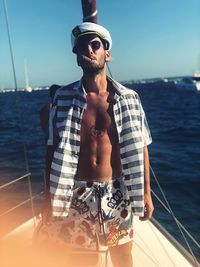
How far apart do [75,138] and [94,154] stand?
20cm

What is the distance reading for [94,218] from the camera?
2568 mm

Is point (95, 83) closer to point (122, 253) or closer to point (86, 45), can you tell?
point (86, 45)

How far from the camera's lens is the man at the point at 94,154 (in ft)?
7.99

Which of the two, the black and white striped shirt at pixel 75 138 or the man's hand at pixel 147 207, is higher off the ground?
the black and white striped shirt at pixel 75 138

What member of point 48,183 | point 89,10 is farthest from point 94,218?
point 89,10

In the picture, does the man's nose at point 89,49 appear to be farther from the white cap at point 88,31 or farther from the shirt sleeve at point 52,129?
the shirt sleeve at point 52,129

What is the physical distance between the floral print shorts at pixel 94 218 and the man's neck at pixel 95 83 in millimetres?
671

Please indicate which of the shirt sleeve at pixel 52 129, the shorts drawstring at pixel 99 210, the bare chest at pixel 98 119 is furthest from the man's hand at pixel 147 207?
the shirt sleeve at pixel 52 129

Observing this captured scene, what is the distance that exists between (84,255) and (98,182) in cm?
59

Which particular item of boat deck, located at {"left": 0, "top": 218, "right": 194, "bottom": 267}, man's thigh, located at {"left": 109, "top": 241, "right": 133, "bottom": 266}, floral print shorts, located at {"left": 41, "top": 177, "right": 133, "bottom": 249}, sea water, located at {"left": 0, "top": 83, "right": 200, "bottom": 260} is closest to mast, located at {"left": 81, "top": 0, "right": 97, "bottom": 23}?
sea water, located at {"left": 0, "top": 83, "right": 200, "bottom": 260}

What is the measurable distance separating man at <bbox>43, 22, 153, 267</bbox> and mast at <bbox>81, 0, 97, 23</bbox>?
31 cm

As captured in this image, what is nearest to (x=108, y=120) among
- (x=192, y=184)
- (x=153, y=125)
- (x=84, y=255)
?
(x=84, y=255)

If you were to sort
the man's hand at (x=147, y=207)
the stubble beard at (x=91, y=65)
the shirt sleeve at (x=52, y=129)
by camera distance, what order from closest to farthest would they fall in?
the stubble beard at (x=91, y=65) < the shirt sleeve at (x=52, y=129) < the man's hand at (x=147, y=207)

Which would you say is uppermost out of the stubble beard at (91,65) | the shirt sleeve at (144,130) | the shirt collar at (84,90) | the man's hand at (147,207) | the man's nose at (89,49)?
the man's nose at (89,49)
